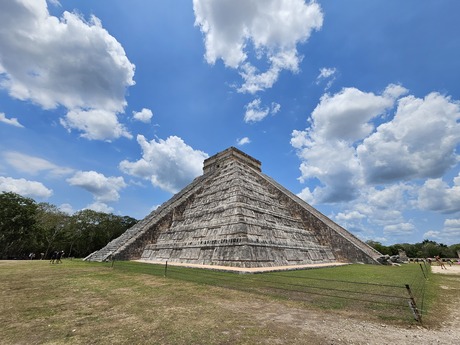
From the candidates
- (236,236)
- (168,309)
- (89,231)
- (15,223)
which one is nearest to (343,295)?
(168,309)

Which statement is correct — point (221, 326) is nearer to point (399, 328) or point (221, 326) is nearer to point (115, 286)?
point (399, 328)

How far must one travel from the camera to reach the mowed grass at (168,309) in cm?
445

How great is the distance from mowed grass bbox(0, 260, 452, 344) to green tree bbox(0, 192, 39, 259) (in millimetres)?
29721

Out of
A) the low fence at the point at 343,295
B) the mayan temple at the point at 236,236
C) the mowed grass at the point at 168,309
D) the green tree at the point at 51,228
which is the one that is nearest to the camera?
the mowed grass at the point at 168,309

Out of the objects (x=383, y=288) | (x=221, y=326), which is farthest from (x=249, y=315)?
(x=383, y=288)

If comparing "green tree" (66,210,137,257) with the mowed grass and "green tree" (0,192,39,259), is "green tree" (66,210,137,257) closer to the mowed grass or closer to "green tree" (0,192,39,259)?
"green tree" (0,192,39,259)

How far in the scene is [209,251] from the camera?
1550 cm

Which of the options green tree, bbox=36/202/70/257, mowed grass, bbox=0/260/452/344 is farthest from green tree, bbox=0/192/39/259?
mowed grass, bbox=0/260/452/344

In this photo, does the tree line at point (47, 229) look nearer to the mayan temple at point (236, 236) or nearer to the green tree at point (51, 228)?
the green tree at point (51, 228)

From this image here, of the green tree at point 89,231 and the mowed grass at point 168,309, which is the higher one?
the green tree at point 89,231

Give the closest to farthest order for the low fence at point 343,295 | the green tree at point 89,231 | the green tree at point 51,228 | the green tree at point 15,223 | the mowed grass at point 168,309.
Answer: the mowed grass at point 168,309 → the low fence at point 343,295 → the green tree at point 15,223 → the green tree at point 51,228 → the green tree at point 89,231

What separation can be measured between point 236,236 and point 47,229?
39601 millimetres

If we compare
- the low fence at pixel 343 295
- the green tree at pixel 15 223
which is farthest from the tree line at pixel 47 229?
the low fence at pixel 343 295

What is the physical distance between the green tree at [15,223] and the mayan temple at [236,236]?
768 inches
